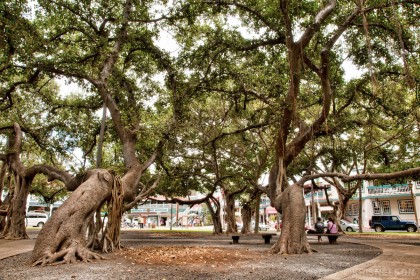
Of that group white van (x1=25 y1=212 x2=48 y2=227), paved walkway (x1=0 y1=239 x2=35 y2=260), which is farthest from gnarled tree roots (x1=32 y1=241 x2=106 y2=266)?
white van (x1=25 y1=212 x2=48 y2=227)

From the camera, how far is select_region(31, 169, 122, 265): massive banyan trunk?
6922 millimetres

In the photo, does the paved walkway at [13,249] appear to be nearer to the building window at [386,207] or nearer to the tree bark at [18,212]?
the tree bark at [18,212]

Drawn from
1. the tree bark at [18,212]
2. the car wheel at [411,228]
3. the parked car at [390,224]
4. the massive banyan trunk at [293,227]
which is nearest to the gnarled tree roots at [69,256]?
the massive banyan trunk at [293,227]

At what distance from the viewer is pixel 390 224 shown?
1143 inches

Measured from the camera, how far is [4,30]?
265 inches

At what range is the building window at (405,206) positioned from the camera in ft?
113

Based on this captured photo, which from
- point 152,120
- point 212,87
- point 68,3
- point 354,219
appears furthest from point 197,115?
point 354,219

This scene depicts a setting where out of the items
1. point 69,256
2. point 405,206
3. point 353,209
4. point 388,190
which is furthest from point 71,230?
point 353,209

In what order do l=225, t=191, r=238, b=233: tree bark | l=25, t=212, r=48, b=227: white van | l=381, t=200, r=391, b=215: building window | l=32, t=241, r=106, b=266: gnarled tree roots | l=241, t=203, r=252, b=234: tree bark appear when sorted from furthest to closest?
l=25, t=212, r=48, b=227: white van < l=381, t=200, r=391, b=215: building window < l=241, t=203, r=252, b=234: tree bark < l=225, t=191, r=238, b=233: tree bark < l=32, t=241, r=106, b=266: gnarled tree roots

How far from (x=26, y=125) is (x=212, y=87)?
1039cm

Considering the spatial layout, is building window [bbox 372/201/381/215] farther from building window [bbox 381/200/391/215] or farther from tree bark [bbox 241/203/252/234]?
tree bark [bbox 241/203/252/234]

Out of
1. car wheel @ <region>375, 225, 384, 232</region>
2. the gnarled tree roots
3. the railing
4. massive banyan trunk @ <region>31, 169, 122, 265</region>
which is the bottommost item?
car wheel @ <region>375, 225, 384, 232</region>

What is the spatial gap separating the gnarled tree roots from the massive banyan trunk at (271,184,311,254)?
5.28 meters

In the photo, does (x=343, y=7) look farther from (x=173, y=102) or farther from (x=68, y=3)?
(x=68, y=3)
